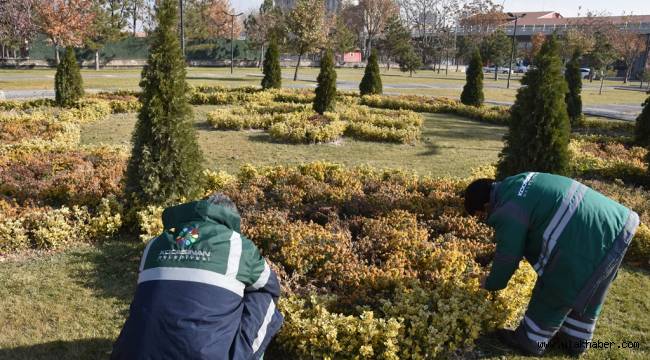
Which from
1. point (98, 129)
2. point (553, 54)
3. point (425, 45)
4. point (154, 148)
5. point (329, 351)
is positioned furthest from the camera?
point (425, 45)

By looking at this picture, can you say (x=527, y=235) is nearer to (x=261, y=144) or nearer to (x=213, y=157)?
(x=213, y=157)

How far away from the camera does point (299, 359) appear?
3770 mm

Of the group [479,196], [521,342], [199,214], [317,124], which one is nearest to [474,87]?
[317,124]

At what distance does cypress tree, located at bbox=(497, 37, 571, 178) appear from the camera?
644 centimetres

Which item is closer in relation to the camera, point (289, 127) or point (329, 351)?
point (329, 351)

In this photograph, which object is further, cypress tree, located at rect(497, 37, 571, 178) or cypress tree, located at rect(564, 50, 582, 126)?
cypress tree, located at rect(564, 50, 582, 126)

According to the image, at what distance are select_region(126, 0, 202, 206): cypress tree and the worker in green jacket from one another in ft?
12.5

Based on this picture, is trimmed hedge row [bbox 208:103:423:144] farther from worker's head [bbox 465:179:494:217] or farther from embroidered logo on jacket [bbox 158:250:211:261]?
embroidered logo on jacket [bbox 158:250:211:261]

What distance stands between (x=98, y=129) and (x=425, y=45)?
5650 centimetres

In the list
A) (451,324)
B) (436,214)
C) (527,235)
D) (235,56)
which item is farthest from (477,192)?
(235,56)

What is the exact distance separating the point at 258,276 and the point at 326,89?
12097 millimetres

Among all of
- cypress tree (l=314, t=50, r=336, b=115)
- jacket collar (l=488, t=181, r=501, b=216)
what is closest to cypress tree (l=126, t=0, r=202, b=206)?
jacket collar (l=488, t=181, r=501, b=216)

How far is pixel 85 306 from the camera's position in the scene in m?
4.49

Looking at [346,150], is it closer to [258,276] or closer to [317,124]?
[317,124]
